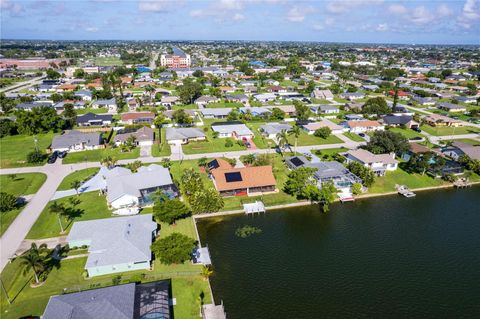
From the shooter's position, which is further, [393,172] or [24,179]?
[393,172]

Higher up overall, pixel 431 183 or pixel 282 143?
pixel 282 143

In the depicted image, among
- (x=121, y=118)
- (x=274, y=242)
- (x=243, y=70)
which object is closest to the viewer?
(x=274, y=242)

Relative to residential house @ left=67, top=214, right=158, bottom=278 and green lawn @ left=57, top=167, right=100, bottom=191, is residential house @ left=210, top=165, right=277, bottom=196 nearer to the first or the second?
residential house @ left=67, top=214, right=158, bottom=278

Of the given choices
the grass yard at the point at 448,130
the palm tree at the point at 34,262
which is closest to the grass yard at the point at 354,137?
the grass yard at the point at 448,130

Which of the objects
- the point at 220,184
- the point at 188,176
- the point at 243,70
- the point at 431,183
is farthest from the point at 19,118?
the point at 243,70

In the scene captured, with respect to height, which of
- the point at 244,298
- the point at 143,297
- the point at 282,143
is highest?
the point at 282,143

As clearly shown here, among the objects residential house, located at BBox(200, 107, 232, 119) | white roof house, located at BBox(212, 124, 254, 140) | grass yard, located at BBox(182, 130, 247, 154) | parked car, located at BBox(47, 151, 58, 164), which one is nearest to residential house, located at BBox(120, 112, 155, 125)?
residential house, located at BBox(200, 107, 232, 119)

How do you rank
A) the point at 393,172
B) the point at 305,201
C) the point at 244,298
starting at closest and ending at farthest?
the point at 244,298, the point at 305,201, the point at 393,172

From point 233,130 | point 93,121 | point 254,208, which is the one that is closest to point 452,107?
point 233,130

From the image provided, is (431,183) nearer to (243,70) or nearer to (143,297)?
(143,297)
